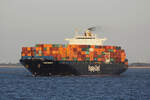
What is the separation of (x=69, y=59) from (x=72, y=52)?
1970mm

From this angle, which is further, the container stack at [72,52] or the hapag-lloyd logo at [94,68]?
the hapag-lloyd logo at [94,68]

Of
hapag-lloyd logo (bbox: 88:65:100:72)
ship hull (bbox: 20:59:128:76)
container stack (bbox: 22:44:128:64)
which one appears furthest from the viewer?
hapag-lloyd logo (bbox: 88:65:100:72)

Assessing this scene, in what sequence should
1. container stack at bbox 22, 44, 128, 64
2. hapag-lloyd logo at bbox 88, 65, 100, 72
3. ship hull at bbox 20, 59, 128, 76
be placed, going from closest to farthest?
ship hull at bbox 20, 59, 128, 76 < container stack at bbox 22, 44, 128, 64 < hapag-lloyd logo at bbox 88, 65, 100, 72

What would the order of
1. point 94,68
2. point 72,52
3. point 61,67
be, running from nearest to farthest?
1. point 61,67
2. point 72,52
3. point 94,68

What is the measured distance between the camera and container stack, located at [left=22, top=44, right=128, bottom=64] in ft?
327

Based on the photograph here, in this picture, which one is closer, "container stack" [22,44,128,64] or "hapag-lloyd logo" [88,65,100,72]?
"container stack" [22,44,128,64]

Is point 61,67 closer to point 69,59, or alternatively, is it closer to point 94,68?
point 69,59

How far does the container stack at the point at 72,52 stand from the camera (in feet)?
327

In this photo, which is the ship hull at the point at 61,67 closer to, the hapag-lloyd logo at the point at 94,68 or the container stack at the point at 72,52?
the hapag-lloyd logo at the point at 94,68

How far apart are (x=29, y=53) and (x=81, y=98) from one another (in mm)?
46946

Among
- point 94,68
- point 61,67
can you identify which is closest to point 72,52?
point 61,67

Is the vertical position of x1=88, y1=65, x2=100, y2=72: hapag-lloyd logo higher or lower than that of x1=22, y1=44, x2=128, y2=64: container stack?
lower

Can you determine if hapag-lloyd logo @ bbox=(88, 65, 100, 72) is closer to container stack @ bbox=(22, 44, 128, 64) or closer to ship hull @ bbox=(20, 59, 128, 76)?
ship hull @ bbox=(20, 59, 128, 76)

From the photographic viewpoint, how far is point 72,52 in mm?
100875
